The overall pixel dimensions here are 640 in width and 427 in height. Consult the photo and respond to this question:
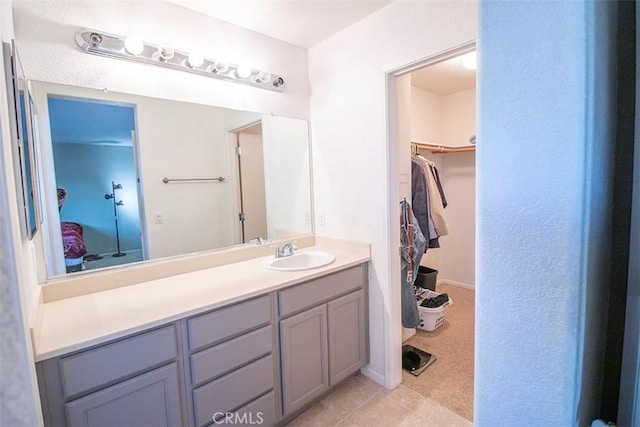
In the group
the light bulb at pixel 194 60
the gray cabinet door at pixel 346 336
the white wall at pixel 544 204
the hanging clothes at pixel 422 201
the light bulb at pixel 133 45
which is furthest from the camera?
the hanging clothes at pixel 422 201

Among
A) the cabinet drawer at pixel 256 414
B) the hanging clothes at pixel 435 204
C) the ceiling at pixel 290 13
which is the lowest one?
the cabinet drawer at pixel 256 414

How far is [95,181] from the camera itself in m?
1.62

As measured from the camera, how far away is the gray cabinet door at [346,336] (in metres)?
1.92

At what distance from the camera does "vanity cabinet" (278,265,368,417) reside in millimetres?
1683

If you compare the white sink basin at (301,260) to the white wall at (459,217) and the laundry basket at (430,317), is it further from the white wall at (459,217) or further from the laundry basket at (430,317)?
the white wall at (459,217)

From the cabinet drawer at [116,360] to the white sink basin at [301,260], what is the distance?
0.85m

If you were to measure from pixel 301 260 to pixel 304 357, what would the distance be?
0.68m

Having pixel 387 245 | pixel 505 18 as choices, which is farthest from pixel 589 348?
pixel 387 245

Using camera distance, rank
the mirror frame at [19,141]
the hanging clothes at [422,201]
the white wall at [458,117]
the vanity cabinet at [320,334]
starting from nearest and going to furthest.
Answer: the mirror frame at [19,141] → the vanity cabinet at [320,334] → the hanging clothes at [422,201] → the white wall at [458,117]

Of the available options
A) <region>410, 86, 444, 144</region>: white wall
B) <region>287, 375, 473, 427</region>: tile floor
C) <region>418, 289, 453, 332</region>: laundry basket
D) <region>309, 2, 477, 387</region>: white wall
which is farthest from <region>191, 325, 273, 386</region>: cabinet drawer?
<region>410, 86, 444, 144</region>: white wall

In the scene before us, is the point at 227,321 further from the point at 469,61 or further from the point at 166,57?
the point at 469,61

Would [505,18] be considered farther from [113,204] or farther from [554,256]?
[113,204]

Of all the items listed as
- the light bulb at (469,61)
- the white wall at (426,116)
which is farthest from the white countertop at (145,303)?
the white wall at (426,116)

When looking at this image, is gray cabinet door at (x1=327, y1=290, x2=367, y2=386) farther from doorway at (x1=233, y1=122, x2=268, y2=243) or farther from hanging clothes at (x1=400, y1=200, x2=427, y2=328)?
doorway at (x1=233, y1=122, x2=268, y2=243)
